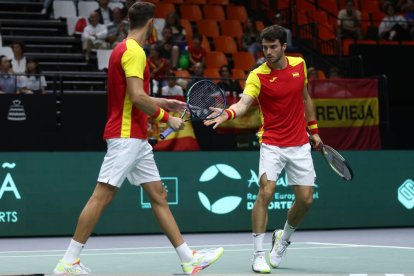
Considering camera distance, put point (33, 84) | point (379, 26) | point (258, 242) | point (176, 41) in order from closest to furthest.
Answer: point (258, 242)
point (33, 84)
point (176, 41)
point (379, 26)

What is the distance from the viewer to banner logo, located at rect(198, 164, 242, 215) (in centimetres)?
Result: 1300

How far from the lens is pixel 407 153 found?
45.2ft

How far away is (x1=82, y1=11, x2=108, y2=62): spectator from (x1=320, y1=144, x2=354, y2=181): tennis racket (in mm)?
8784

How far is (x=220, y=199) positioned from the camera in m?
13.0

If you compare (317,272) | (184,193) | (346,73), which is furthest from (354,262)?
(346,73)

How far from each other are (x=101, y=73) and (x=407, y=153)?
16.9 ft

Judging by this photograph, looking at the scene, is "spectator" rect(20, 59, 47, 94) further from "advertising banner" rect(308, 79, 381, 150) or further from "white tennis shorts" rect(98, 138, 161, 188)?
"white tennis shorts" rect(98, 138, 161, 188)

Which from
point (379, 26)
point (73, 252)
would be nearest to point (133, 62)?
point (73, 252)

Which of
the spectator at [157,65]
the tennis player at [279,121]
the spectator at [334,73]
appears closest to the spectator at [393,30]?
the spectator at [334,73]

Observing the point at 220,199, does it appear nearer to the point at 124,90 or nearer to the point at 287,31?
the point at 124,90

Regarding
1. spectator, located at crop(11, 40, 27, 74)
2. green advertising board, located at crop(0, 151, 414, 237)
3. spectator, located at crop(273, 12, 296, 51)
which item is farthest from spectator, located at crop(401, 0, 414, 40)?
spectator, located at crop(11, 40, 27, 74)

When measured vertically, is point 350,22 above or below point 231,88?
above

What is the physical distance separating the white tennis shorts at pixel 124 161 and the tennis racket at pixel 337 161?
202 cm

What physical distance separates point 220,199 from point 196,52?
513cm
